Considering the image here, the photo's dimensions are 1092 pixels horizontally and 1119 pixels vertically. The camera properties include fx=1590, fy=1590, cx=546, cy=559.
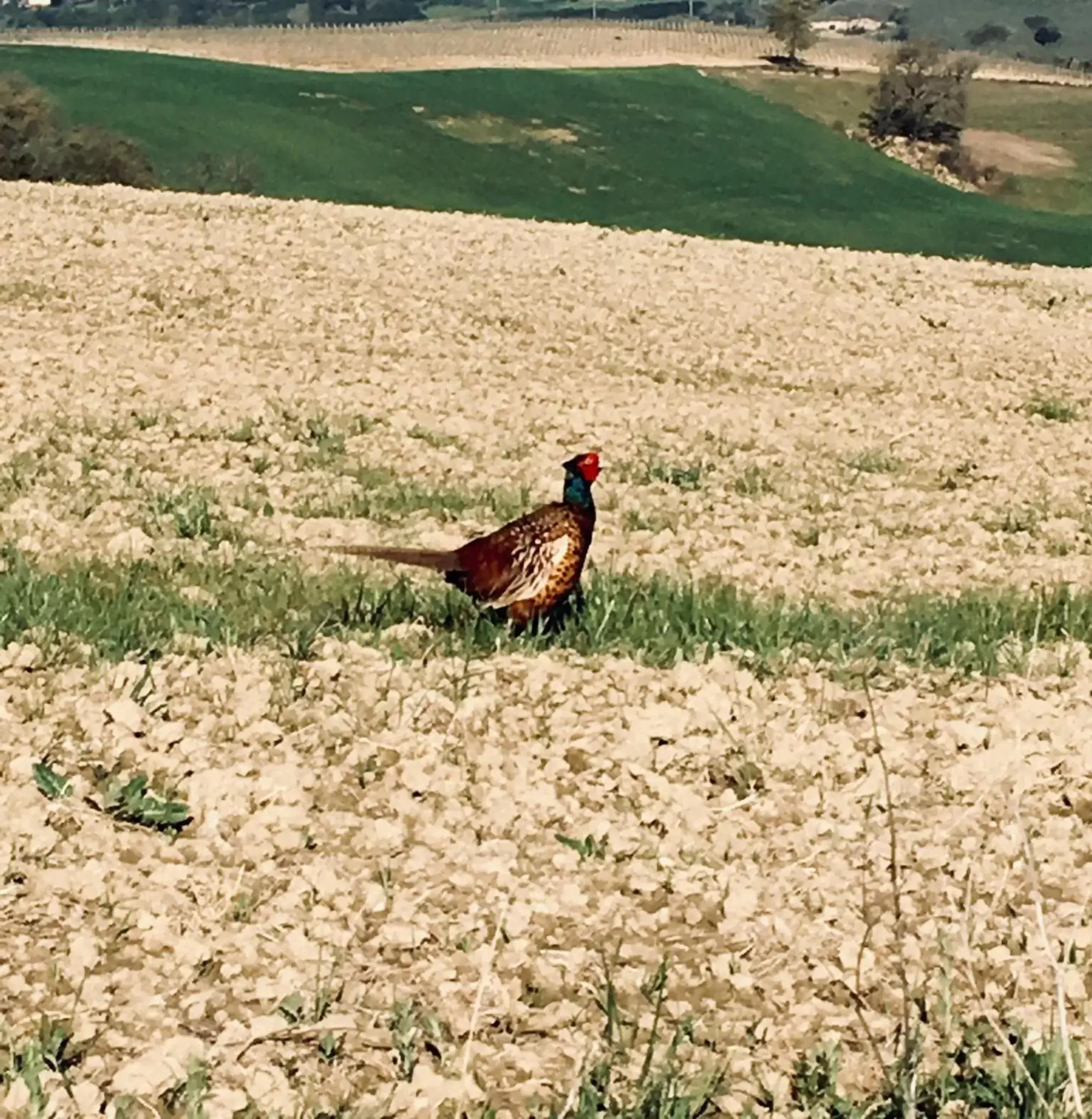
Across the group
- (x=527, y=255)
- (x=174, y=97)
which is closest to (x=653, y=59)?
(x=174, y=97)

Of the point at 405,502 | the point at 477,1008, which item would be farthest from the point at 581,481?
the point at 405,502

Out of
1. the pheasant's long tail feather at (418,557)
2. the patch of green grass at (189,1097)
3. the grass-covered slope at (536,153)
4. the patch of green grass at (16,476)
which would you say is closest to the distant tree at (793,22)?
the grass-covered slope at (536,153)

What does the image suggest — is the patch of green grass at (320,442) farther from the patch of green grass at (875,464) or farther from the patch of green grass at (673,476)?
the patch of green grass at (875,464)

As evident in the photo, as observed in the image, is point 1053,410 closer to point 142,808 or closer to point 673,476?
point 673,476

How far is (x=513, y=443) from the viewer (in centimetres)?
1878

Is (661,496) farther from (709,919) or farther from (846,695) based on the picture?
(709,919)

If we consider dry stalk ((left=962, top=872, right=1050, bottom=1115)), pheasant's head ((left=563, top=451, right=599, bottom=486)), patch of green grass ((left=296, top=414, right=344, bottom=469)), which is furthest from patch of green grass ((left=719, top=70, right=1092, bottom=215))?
dry stalk ((left=962, top=872, right=1050, bottom=1115))

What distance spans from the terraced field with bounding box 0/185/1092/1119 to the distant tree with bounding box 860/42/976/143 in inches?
4063

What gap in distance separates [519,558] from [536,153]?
71.9 m

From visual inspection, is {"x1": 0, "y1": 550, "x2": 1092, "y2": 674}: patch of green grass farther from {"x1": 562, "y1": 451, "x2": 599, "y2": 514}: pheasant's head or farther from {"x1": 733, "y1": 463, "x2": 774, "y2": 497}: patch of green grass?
{"x1": 733, "y1": 463, "x2": 774, "y2": 497}: patch of green grass

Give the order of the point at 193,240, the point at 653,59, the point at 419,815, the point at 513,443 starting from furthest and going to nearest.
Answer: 1. the point at 653,59
2. the point at 193,240
3. the point at 513,443
4. the point at 419,815

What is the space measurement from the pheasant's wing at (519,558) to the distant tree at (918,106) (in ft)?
366

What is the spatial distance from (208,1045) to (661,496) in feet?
39.2

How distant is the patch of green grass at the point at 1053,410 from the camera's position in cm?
2306
